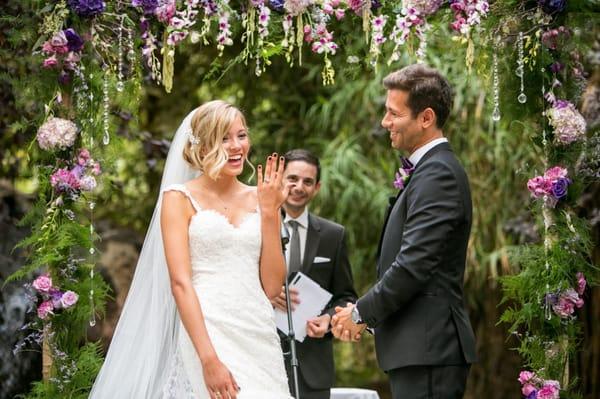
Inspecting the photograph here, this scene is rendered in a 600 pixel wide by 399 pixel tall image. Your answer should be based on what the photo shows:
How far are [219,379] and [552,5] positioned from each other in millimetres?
2351

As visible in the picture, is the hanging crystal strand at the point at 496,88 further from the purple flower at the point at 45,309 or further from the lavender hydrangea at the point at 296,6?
the purple flower at the point at 45,309

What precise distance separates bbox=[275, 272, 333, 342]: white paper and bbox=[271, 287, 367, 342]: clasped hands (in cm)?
3

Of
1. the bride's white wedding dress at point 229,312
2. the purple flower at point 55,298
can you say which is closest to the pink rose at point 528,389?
the bride's white wedding dress at point 229,312

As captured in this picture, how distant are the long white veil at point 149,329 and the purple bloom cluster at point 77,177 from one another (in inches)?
22.7

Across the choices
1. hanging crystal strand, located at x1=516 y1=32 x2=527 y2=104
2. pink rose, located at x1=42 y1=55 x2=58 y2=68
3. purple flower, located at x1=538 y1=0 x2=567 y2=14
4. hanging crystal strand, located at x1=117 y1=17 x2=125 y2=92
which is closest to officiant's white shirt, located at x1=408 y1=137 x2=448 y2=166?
hanging crystal strand, located at x1=516 y1=32 x2=527 y2=104

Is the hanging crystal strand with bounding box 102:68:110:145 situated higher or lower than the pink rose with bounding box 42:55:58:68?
lower

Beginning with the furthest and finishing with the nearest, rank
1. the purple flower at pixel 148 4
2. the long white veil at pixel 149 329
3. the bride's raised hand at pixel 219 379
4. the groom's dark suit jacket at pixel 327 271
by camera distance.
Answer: the groom's dark suit jacket at pixel 327 271
the purple flower at pixel 148 4
the long white veil at pixel 149 329
the bride's raised hand at pixel 219 379

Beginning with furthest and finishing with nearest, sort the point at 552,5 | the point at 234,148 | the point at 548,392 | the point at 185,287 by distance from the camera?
the point at 552,5 < the point at 548,392 < the point at 234,148 < the point at 185,287

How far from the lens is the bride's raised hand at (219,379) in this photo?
364 cm

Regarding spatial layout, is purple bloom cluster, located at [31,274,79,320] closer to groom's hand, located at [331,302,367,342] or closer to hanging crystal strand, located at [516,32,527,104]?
groom's hand, located at [331,302,367,342]

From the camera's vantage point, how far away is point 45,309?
4.53 m

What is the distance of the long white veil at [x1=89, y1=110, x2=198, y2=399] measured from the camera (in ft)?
13.3

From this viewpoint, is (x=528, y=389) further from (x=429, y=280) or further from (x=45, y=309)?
(x=45, y=309)

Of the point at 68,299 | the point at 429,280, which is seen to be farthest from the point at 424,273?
the point at 68,299
